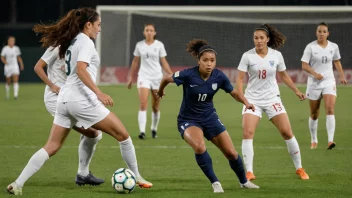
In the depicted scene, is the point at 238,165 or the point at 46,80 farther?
the point at 46,80

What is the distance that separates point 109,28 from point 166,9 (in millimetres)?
2755

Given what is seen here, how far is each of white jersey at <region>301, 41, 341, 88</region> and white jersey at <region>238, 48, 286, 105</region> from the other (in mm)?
3321

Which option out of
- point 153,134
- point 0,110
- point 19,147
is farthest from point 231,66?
point 19,147

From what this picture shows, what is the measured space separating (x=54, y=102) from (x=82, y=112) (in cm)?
179

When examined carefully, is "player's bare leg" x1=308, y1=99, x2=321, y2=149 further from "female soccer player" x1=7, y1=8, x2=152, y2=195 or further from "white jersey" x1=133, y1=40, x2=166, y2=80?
"female soccer player" x1=7, y1=8, x2=152, y2=195

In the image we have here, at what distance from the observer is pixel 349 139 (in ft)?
51.6

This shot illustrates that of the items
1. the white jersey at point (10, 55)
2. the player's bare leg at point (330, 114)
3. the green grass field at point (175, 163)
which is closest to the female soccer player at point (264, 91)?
the green grass field at point (175, 163)

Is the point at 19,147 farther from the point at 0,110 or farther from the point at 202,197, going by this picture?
the point at 0,110

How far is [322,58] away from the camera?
14031 millimetres

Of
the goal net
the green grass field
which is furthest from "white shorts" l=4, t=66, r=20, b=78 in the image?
the green grass field

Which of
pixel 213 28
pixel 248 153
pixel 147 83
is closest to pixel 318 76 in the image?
pixel 248 153

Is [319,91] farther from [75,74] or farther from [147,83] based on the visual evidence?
[75,74]

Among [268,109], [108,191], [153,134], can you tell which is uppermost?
[268,109]

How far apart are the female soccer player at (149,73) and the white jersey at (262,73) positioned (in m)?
5.16
